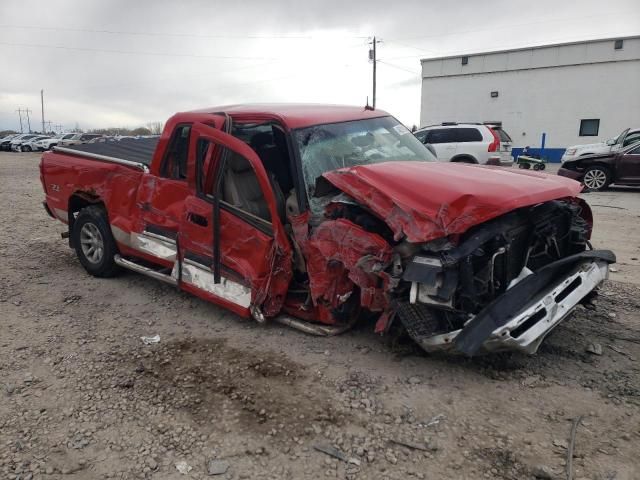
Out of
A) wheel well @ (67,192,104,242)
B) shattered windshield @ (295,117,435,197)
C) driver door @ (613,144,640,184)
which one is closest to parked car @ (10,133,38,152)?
wheel well @ (67,192,104,242)

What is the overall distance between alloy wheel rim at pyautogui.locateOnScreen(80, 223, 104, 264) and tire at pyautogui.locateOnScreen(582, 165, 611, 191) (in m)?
11.9

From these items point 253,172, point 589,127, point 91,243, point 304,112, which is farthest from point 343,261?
point 589,127

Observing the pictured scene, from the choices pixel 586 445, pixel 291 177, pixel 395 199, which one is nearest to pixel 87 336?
pixel 291 177

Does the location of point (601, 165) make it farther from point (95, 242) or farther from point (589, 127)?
point (589, 127)

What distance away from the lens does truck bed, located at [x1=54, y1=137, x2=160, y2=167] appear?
5.09 m

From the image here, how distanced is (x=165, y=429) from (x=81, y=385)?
33.5 inches

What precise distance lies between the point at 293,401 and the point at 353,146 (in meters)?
2.14

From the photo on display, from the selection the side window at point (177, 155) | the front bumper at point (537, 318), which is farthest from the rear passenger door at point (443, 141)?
the front bumper at point (537, 318)

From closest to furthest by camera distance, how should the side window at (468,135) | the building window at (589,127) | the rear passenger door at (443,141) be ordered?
the side window at (468,135) < the rear passenger door at (443,141) < the building window at (589,127)

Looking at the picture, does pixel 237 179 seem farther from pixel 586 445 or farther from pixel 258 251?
pixel 586 445

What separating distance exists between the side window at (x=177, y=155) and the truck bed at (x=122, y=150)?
1.09 feet

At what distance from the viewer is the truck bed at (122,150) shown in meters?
5.09

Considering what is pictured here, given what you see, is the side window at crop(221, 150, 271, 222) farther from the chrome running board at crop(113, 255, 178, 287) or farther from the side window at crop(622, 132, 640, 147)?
the side window at crop(622, 132, 640, 147)

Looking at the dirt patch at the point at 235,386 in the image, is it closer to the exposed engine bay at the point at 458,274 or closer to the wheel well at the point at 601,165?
the exposed engine bay at the point at 458,274
